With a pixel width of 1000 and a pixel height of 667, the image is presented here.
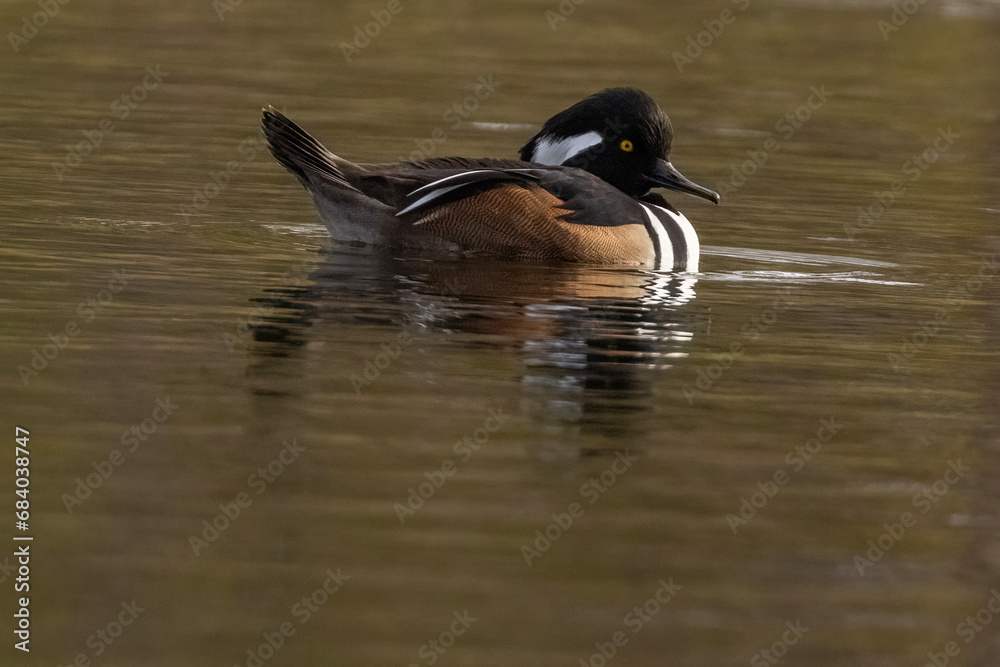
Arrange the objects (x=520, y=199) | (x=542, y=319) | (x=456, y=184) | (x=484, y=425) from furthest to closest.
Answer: (x=520, y=199) → (x=456, y=184) → (x=542, y=319) → (x=484, y=425)

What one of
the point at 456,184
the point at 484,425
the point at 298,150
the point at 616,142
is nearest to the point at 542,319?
→ the point at 456,184

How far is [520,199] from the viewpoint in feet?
32.1

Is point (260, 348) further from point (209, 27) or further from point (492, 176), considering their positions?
point (209, 27)

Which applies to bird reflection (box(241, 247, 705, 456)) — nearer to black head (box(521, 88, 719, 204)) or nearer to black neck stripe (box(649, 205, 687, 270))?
black neck stripe (box(649, 205, 687, 270))

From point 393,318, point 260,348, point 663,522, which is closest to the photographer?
point 663,522

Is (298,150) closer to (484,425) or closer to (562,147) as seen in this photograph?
(562,147)

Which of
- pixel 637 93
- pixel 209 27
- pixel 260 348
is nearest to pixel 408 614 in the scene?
pixel 260 348

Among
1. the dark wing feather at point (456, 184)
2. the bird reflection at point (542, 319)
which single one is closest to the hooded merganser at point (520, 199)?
the dark wing feather at point (456, 184)

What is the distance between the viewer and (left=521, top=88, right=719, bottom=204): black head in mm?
10305

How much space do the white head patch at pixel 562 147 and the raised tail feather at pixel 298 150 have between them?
1.37 meters

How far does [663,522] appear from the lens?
18.4 ft

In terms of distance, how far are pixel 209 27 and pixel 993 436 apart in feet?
57.3

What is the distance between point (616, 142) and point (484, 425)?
4.33m

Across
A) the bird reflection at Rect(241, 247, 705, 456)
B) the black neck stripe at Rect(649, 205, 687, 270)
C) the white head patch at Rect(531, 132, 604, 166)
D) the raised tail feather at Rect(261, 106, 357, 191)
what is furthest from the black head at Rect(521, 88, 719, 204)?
the raised tail feather at Rect(261, 106, 357, 191)
